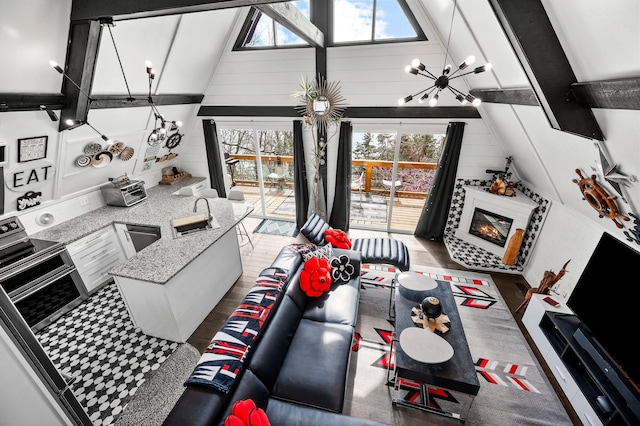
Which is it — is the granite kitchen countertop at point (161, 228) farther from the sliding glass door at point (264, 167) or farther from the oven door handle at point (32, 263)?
the sliding glass door at point (264, 167)

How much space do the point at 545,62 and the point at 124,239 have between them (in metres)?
5.30

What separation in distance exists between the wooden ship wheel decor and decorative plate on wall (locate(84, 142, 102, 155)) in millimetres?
5716

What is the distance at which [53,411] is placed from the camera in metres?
1.29

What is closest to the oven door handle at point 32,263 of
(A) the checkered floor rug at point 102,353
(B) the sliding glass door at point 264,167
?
(A) the checkered floor rug at point 102,353

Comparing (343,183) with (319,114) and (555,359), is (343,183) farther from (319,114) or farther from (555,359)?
(555,359)

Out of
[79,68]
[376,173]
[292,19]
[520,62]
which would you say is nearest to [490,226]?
[376,173]

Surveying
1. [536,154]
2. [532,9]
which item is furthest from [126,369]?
[536,154]

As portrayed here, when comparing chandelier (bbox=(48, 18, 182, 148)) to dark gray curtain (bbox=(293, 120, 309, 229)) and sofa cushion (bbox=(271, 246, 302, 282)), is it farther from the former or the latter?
sofa cushion (bbox=(271, 246, 302, 282))

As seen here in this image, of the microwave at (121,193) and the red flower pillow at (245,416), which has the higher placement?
the microwave at (121,193)

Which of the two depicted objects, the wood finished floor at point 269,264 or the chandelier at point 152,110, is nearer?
the chandelier at point 152,110

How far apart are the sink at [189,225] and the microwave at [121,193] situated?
1478mm

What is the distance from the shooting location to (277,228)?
18.9 ft

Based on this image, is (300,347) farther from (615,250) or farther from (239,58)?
(239,58)

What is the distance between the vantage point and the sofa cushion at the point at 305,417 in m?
1.94
